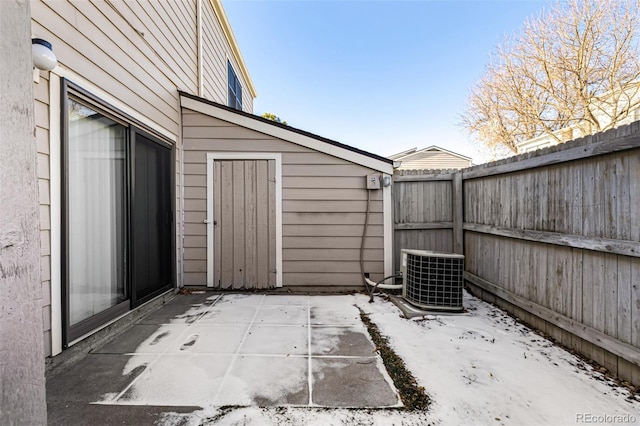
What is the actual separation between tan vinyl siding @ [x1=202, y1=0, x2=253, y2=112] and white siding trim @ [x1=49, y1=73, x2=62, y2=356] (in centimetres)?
312

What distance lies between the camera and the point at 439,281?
3.03 m

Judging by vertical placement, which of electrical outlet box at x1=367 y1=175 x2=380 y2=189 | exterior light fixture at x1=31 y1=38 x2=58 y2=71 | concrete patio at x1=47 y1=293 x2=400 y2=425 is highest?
exterior light fixture at x1=31 y1=38 x2=58 y2=71

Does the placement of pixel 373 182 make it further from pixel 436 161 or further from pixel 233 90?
pixel 436 161

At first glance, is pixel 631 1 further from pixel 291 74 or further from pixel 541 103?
pixel 291 74

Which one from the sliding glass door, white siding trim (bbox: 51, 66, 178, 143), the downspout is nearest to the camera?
white siding trim (bbox: 51, 66, 178, 143)

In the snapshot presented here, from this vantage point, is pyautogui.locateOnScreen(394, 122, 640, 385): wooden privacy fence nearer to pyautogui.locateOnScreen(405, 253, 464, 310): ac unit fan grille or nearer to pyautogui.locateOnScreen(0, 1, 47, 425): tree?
pyautogui.locateOnScreen(405, 253, 464, 310): ac unit fan grille

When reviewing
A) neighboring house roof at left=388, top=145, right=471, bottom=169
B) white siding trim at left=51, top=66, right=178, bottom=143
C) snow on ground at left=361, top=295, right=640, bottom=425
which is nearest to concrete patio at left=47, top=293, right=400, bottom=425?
snow on ground at left=361, top=295, right=640, bottom=425

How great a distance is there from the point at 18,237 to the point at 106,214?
2029mm

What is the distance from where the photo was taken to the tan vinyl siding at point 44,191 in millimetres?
1812

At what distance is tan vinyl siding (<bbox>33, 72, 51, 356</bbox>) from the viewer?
181 centimetres

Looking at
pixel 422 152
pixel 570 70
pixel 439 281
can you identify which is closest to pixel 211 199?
pixel 439 281

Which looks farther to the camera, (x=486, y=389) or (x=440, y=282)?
(x=440, y=282)

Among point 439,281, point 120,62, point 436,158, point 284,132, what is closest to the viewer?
point 120,62

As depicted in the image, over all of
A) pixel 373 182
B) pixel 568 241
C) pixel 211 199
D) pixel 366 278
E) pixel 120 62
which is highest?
pixel 120 62
